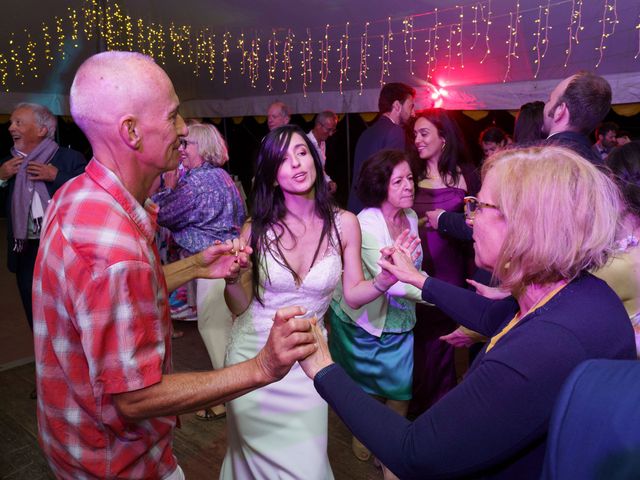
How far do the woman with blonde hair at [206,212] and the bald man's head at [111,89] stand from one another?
6.36 ft

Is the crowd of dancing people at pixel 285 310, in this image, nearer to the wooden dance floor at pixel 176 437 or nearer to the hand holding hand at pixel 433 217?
the wooden dance floor at pixel 176 437

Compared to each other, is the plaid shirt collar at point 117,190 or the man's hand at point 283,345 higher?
the plaid shirt collar at point 117,190

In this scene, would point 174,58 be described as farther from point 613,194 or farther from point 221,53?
point 613,194

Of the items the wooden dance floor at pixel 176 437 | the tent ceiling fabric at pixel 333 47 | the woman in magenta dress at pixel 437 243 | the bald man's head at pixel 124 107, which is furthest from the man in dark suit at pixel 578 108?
the tent ceiling fabric at pixel 333 47

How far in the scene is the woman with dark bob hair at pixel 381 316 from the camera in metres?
2.52

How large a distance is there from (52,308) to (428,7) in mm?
6304

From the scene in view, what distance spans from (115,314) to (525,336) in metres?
0.81

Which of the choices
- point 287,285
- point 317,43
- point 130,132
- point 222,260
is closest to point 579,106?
point 287,285

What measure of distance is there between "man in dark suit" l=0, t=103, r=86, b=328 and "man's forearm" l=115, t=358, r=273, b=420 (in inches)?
96.8

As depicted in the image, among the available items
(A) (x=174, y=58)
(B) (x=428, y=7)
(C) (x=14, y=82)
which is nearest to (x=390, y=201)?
(B) (x=428, y=7)

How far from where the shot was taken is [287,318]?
3.73 ft

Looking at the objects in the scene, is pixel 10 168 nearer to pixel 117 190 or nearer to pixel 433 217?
pixel 117 190

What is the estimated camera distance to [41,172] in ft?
10.2

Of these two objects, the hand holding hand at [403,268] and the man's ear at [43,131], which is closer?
the hand holding hand at [403,268]
